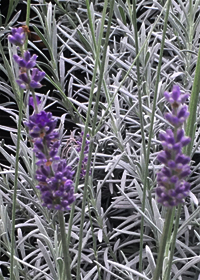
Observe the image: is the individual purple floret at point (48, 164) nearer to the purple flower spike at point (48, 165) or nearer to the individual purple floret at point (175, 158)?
the purple flower spike at point (48, 165)

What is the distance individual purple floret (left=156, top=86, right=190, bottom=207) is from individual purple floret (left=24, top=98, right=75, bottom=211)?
101mm

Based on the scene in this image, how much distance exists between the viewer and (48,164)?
0.38 m

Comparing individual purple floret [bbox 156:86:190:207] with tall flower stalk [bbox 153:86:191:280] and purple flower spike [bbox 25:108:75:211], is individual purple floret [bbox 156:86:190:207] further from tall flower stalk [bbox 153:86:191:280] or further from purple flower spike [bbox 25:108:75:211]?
purple flower spike [bbox 25:108:75:211]

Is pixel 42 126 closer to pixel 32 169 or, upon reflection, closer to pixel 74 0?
pixel 32 169

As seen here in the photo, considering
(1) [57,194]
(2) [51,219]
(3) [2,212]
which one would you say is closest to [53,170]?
(1) [57,194]

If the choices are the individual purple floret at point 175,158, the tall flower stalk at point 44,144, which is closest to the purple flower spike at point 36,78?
the tall flower stalk at point 44,144

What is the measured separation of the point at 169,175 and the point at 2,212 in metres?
0.56

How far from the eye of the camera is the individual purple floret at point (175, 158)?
32 cm

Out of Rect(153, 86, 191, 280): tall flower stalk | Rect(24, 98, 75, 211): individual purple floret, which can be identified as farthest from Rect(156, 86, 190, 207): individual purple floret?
Rect(24, 98, 75, 211): individual purple floret

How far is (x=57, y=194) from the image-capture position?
38cm

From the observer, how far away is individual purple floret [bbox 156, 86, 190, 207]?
32 cm

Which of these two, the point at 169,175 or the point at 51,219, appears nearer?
the point at 169,175

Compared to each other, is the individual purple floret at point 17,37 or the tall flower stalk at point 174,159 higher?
the individual purple floret at point 17,37

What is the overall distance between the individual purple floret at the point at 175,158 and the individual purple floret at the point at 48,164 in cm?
10
